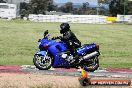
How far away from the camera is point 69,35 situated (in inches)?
519

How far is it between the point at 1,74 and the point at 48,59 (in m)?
1.94

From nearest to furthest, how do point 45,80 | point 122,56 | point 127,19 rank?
1. point 45,80
2. point 122,56
3. point 127,19

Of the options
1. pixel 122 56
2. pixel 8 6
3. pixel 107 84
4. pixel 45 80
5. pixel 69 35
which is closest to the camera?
pixel 107 84

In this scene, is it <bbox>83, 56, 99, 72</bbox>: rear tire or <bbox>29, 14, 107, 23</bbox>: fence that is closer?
<bbox>83, 56, 99, 72</bbox>: rear tire

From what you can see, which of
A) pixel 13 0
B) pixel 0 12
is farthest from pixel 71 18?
pixel 13 0

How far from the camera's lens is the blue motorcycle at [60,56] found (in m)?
13.4

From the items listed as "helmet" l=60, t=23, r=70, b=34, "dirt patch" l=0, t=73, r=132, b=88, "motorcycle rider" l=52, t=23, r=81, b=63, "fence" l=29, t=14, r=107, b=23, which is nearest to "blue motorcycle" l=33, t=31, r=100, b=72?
"motorcycle rider" l=52, t=23, r=81, b=63

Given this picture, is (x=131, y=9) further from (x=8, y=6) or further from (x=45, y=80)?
(x=45, y=80)

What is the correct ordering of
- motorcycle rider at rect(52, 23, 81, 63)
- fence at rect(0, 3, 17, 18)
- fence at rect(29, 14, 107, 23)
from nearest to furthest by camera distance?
motorcycle rider at rect(52, 23, 81, 63), fence at rect(29, 14, 107, 23), fence at rect(0, 3, 17, 18)

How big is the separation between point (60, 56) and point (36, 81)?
8.56 ft

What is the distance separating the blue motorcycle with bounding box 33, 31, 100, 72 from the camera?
13375 mm

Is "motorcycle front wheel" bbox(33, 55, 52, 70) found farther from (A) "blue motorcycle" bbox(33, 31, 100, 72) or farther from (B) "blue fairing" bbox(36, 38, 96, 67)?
(B) "blue fairing" bbox(36, 38, 96, 67)

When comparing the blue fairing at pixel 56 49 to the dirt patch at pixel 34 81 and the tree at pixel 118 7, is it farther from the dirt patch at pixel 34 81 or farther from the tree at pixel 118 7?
the tree at pixel 118 7

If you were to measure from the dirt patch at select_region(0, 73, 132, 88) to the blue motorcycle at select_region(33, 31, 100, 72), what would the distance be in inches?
51.8
